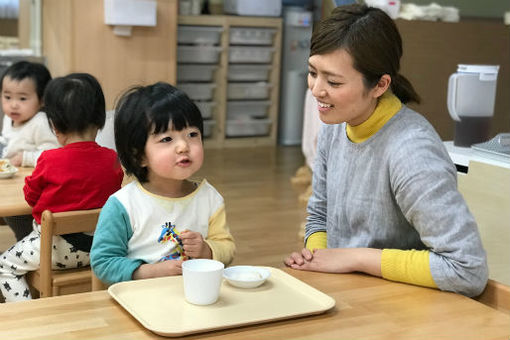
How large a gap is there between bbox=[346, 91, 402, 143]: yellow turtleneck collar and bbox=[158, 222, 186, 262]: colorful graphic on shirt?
0.42m

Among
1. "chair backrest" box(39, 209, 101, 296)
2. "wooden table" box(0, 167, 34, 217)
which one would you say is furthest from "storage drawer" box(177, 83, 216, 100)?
"chair backrest" box(39, 209, 101, 296)

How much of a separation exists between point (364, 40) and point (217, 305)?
23.6 inches

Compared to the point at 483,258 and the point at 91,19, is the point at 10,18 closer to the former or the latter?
the point at 91,19

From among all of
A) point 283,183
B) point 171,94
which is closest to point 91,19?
point 283,183

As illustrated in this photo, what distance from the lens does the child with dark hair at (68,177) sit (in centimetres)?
214

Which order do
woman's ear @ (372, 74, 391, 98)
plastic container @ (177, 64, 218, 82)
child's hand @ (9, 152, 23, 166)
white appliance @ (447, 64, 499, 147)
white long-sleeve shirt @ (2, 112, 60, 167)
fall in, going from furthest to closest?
plastic container @ (177, 64, 218, 82)
white long-sleeve shirt @ (2, 112, 60, 167)
white appliance @ (447, 64, 499, 147)
child's hand @ (9, 152, 23, 166)
woman's ear @ (372, 74, 391, 98)

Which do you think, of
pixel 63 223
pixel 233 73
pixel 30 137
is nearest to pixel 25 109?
pixel 30 137

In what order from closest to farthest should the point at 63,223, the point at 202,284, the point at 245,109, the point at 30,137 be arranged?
the point at 202,284 → the point at 63,223 → the point at 30,137 → the point at 245,109

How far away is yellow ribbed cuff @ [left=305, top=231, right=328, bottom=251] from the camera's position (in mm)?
1747

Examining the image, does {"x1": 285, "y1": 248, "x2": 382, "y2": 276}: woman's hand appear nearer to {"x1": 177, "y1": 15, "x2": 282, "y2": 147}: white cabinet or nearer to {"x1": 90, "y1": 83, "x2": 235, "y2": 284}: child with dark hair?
{"x1": 90, "y1": 83, "x2": 235, "y2": 284}: child with dark hair

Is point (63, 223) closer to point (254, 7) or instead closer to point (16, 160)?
point (16, 160)

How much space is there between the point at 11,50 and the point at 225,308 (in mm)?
4529

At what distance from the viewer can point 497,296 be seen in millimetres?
1444

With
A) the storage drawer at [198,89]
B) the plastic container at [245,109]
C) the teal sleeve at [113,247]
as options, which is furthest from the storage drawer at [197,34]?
the teal sleeve at [113,247]
